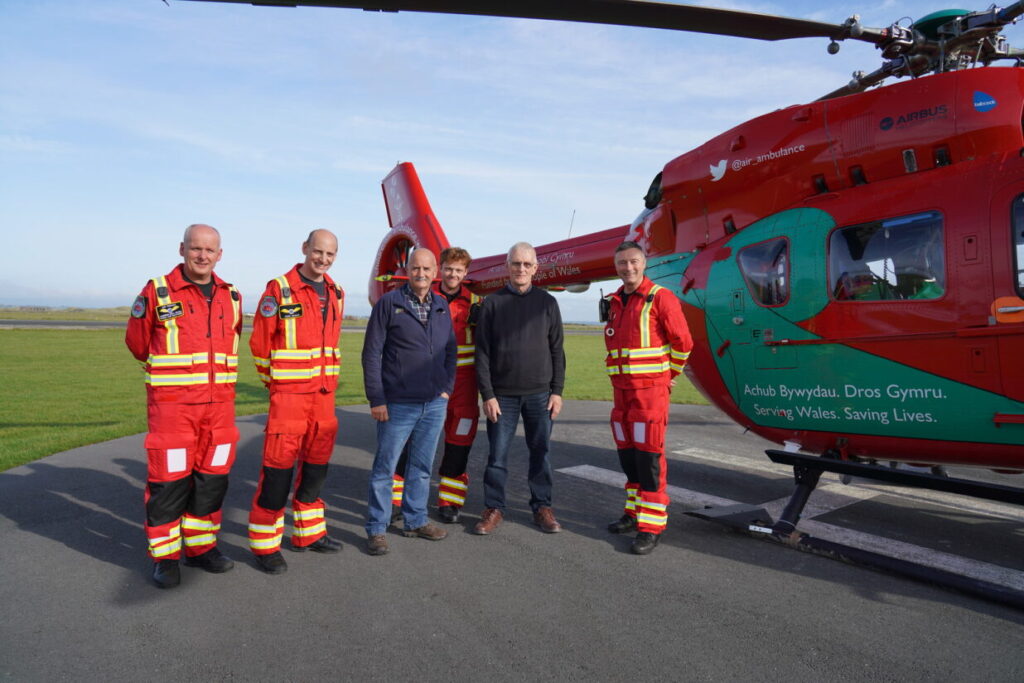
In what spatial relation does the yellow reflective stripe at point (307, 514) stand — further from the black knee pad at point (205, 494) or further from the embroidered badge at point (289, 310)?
the embroidered badge at point (289, 310)

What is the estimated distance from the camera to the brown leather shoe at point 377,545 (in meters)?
4.00

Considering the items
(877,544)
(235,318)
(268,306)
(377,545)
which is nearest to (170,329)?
(235,318)

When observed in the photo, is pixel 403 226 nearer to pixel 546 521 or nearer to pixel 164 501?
pixel 546 521

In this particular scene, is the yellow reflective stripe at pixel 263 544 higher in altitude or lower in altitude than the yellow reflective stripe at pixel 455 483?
lower

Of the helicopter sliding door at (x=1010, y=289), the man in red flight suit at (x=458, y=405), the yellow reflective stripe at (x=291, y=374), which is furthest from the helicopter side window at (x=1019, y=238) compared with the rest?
the yellow reflective stripe at (x=291, y=374)

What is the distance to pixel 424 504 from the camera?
438cm

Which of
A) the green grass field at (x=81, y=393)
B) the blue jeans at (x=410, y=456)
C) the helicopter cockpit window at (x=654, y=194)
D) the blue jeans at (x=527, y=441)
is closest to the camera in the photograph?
the blue jeans at (x=410, y=456)

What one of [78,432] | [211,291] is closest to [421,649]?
[211,291]

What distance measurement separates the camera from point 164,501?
3.55 m

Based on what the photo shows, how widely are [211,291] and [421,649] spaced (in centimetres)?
237

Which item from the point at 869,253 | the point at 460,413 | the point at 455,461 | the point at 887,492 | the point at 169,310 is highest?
the point at 869,253

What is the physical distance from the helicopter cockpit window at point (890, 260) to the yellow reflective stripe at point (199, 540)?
421cm

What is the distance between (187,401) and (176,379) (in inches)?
5.4

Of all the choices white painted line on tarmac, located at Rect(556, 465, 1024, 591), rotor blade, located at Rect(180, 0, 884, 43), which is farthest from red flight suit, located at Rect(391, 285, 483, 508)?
rotor blade, located at Rect(180, 0, 884, 43)
